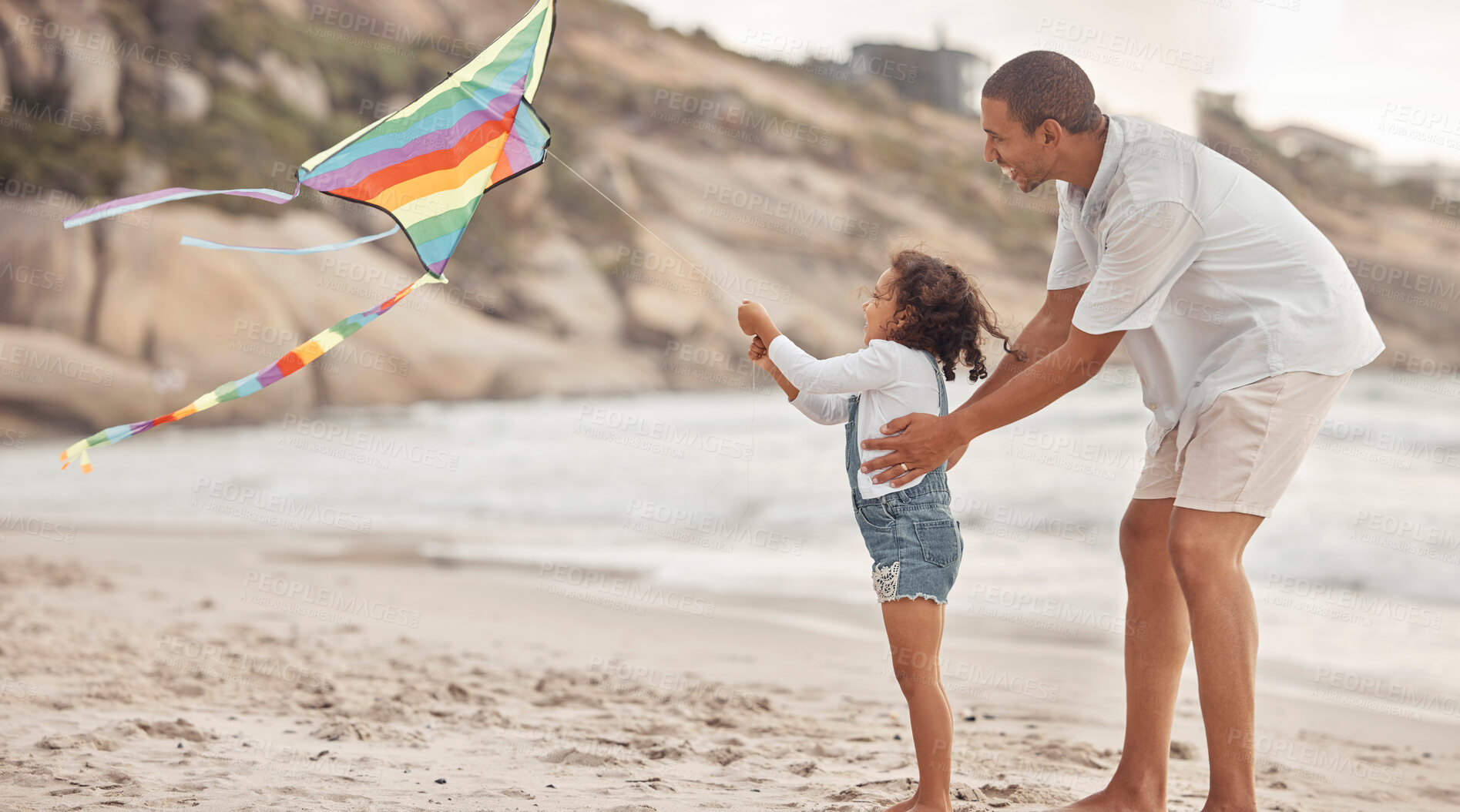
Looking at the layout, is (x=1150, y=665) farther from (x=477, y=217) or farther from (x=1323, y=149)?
(x=1323, y=149)

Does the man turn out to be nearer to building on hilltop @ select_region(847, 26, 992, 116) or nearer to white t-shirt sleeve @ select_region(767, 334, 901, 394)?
white t-shirt sleeve @ select_region(767, 334, 901, 394)

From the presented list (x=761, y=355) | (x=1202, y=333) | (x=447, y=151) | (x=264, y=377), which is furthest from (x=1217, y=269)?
(x=264, y=377)

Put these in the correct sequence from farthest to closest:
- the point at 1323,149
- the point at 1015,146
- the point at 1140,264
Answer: the point at 1323,149
the point at 1015,146
the point at 1140,264

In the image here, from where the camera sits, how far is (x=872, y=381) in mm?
2266

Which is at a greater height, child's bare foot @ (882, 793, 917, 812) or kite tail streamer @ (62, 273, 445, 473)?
kite tail streamer @ (62, 273, 445, 473)

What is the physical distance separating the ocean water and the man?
0.90 metres

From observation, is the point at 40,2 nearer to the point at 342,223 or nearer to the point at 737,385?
the point at 342,223

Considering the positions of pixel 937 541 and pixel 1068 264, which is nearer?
pixel 937 541

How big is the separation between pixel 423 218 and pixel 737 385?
77.8 ft

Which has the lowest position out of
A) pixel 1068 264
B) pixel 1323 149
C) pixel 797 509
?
pixel 1068 264

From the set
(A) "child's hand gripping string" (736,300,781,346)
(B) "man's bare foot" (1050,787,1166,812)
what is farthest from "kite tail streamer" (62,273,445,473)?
(B) "man's bare foot" (1050,787,1166,812)

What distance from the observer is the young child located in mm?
2256

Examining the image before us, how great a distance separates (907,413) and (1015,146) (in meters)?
0.57

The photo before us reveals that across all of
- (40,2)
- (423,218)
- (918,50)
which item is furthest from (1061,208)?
(918,50)
